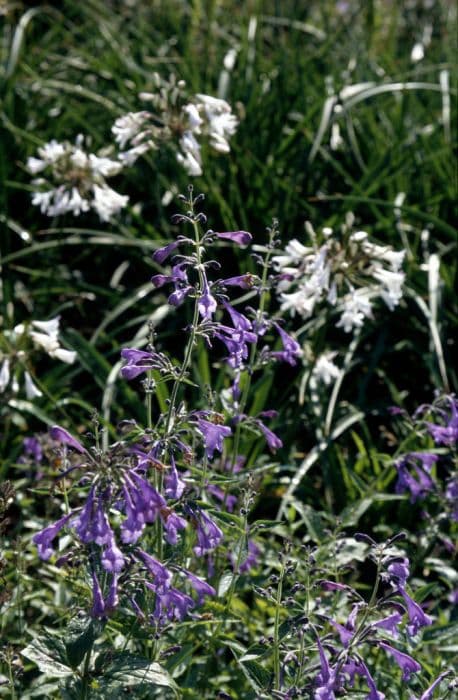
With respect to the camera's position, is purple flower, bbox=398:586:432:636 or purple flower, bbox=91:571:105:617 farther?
purple flower, bbox=398:586:432:636

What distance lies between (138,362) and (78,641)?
59 cm

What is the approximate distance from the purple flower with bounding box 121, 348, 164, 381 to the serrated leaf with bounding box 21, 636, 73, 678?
0.59m

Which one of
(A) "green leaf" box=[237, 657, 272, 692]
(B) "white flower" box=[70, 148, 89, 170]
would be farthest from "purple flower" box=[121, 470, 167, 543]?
(B) "white flower" box=[70, 148, 89, 170]

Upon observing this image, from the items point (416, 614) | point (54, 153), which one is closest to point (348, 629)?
point (416, 614)

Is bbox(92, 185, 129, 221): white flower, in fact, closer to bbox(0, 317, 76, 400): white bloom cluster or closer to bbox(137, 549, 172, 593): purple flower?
bbox(0, 317, 76, 400): white bloom cluster

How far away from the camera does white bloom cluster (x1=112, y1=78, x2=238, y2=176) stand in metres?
3.77

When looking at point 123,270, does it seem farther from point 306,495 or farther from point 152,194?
point 306,495

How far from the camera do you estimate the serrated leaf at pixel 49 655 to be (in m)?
1.87

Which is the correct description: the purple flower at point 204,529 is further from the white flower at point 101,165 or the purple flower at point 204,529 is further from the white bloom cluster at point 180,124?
the white flower at point 101,165

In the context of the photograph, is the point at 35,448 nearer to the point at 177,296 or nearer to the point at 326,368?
the point at 326,368

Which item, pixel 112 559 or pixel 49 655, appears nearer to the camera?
pixel 112 559

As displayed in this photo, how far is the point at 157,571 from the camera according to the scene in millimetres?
1834

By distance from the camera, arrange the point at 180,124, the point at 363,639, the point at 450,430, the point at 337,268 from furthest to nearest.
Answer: the point at 180,124 < the point at 337,268 < the point at 450,430 < the point at 363,639

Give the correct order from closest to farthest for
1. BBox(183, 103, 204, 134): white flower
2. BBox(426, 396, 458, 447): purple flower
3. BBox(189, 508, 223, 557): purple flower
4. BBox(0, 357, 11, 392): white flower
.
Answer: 1. BBox(189, 508, 223, 557): purple flower
2. BBox(426, 396, 458, 447): purple flower
3. BBox(0, 357, 11, 392): white flower
4. BBox(183, 103, 204, 134): white flower
